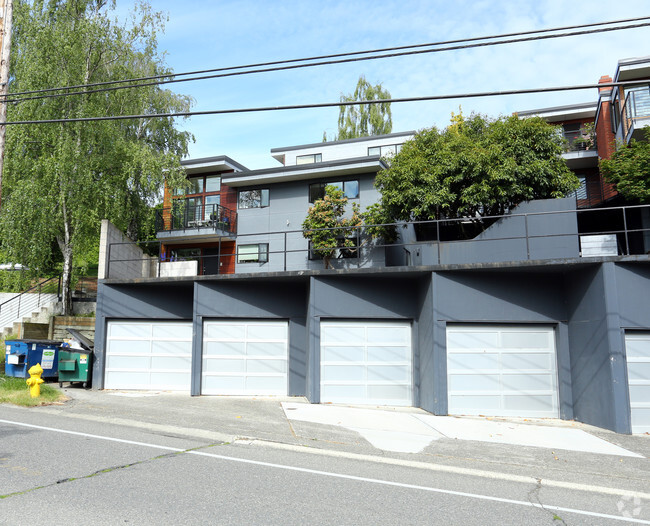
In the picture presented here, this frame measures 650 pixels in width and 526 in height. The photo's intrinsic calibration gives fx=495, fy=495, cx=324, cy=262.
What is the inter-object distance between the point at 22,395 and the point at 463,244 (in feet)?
40.8

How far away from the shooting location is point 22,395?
12156mm

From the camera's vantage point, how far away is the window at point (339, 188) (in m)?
21.5

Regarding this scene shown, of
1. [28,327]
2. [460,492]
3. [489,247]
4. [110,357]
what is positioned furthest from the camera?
[28,327]

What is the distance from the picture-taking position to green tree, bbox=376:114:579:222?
15430 millimetres

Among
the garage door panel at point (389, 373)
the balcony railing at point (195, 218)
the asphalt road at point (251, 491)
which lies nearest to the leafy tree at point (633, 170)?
the garage door panel at point (389, 373)

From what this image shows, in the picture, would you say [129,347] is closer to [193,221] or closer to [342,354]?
[342,354]

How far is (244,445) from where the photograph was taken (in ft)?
27.3

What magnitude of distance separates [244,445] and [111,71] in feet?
64.5

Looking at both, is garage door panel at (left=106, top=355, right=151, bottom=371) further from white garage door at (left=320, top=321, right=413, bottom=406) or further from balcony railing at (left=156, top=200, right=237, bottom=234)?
balcony railing at (left=156, top=200, right=237, bottom=234)

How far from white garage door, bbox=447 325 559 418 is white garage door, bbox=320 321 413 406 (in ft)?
5.16

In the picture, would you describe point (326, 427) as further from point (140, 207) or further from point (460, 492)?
point (140, 207)

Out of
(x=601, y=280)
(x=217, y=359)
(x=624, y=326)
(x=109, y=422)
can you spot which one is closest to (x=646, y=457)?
(x=624, y=326)

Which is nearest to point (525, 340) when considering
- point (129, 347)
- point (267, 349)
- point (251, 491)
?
point (267, 349)

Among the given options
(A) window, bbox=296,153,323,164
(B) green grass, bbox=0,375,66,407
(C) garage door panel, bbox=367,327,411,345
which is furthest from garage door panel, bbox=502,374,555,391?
(A) window, bbox=296,153,323,164
